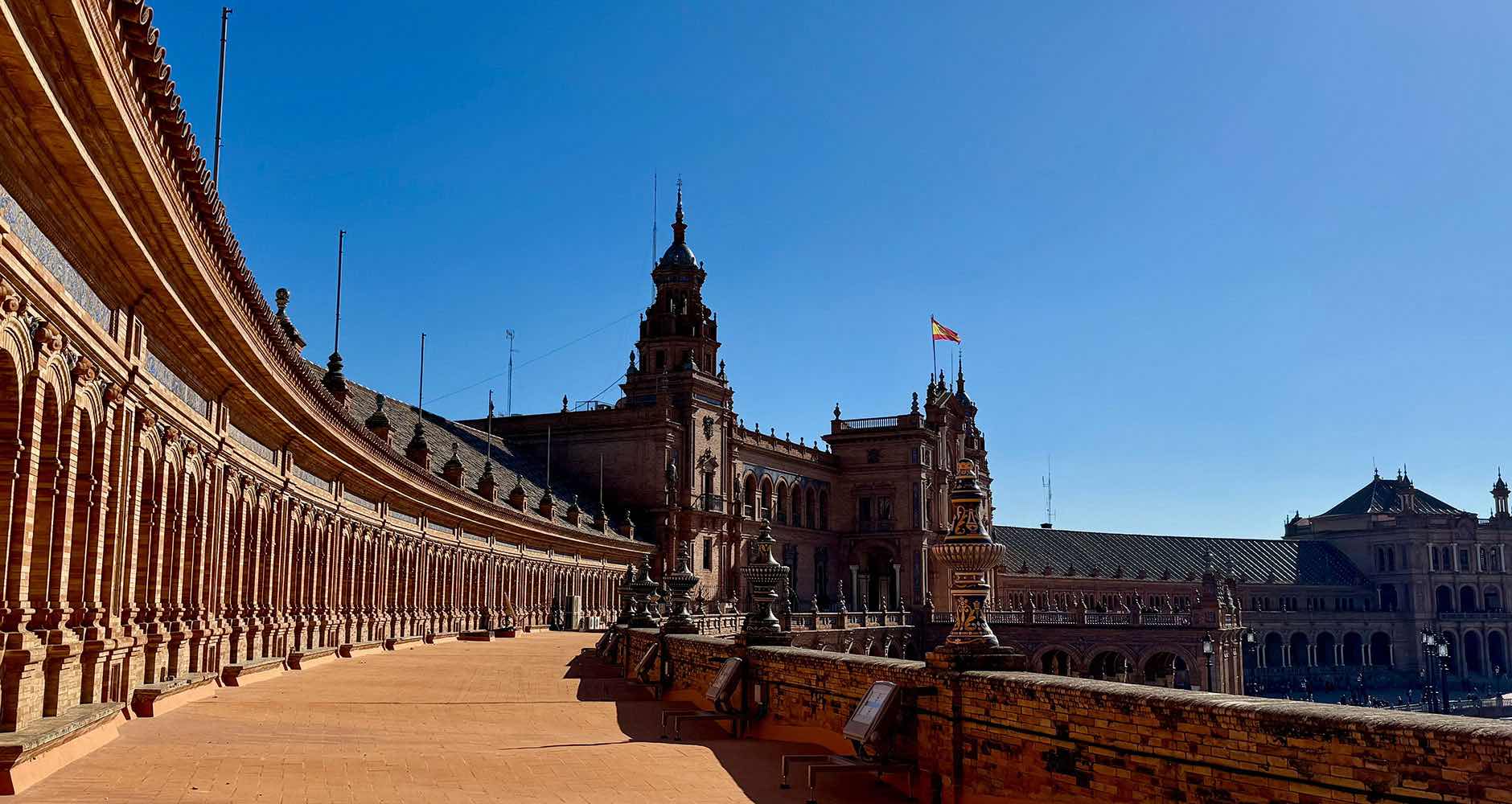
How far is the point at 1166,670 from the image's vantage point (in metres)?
78.2

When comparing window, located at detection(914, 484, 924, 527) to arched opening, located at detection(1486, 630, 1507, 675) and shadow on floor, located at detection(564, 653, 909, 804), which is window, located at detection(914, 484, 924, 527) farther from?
shadow on floor, located at detection(564, 653, 909, 804)

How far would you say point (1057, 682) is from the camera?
11094mm

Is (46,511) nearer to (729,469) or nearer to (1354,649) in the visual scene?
(729,469)

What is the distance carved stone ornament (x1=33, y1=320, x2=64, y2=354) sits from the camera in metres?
12.8

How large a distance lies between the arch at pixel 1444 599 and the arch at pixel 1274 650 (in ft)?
58.6

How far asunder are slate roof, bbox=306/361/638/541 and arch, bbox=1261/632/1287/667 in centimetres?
6885

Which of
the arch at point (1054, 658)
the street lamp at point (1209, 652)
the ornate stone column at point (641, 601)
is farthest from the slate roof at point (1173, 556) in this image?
the ornate stone column at point (641, 601)

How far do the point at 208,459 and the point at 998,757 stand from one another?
49.8 ft

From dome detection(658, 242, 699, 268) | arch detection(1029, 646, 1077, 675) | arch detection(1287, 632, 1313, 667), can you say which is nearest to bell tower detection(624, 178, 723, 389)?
dome detection(658, 242, 699, 268)

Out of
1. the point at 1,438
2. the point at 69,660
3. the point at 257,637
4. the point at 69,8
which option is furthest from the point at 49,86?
the point at 257,637

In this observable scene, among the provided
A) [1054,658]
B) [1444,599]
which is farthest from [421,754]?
[1444,599]

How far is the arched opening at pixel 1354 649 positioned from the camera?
123375 millimetres

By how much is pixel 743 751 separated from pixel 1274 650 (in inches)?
4465

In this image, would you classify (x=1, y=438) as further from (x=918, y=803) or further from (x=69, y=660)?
(x=918, y=803)
